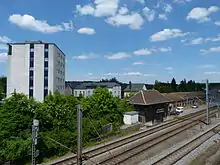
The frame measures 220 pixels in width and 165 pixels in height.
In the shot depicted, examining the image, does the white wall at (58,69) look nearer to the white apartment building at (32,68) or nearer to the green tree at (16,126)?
the white apartment building at (32,68)

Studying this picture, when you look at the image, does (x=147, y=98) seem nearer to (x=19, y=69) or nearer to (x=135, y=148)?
(x=135, y=148)

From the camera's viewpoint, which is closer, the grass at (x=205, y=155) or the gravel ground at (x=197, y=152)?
the grass at (x=205, y=155)

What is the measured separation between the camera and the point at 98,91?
38344 mm

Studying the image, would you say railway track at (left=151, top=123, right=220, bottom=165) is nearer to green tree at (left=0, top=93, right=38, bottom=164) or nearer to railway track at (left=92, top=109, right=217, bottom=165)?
railway track at (left=92, top=109, right=217, bottom=165)

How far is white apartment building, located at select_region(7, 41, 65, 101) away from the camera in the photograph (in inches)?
2825

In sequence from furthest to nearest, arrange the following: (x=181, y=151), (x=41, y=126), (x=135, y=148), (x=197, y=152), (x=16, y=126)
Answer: (x=135, y=148), (x=41, y=126), (x=181, y=151), (x=197, y=152), (x=16, y=126)

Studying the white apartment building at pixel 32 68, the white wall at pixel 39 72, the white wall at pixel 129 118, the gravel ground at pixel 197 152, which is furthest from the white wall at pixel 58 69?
the gravel ground at pixel 197 152

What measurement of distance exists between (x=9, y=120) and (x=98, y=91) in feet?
56.8

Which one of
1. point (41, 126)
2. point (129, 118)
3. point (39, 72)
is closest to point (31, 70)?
point (39, 72)

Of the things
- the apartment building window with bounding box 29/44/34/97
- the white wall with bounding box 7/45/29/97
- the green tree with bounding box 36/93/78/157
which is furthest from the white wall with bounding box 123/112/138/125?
the white wall with bounding box 7/45/29/97

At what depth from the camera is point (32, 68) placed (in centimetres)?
7225

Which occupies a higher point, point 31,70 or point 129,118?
point 31,70

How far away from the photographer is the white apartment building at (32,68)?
7175 cm

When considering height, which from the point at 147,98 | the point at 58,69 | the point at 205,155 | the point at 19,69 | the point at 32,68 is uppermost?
the point at 58,69
